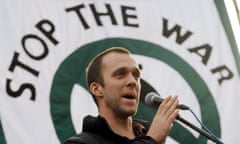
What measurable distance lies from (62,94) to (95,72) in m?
1.49

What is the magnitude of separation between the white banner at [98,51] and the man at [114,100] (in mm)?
1398

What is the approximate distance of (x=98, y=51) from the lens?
11.2 ft

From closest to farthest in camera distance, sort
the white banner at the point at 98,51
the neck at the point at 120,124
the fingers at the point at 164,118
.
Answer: the fingers at the point at 164,118 → the neck at the point at 120,124 → the white banner at the point at 98,51

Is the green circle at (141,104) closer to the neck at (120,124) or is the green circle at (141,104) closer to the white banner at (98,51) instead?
the white banner at (98,51)

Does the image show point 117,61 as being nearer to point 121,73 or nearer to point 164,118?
point 121,73

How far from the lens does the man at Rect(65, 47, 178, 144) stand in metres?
1.63

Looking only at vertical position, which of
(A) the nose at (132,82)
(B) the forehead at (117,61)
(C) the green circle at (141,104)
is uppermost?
(B) the forehead at (117,61)

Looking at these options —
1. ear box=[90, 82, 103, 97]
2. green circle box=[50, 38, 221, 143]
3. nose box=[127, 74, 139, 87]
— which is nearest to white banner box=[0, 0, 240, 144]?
green circle box=[50, 38, 221, 143]

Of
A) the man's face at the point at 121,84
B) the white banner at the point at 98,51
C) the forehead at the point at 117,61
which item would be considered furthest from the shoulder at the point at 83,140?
the white banner at the point at 98,51

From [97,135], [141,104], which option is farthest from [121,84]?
[141,104]

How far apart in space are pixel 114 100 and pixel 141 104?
169 centimetres

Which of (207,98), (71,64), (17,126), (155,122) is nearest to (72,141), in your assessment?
(155,122)

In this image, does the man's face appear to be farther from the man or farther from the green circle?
the green circle

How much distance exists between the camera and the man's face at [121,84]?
1.64 meters
